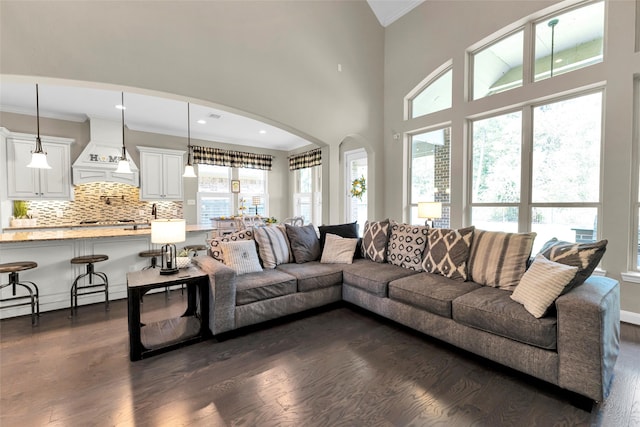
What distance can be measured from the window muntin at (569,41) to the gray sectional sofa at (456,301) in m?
2.39

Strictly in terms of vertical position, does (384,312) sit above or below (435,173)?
below

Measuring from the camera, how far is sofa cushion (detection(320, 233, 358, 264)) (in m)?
3.58

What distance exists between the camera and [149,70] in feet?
9.98

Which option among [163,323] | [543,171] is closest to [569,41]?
[543,171]

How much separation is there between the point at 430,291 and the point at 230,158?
621 cm

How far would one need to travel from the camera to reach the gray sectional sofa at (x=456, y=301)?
1.69m

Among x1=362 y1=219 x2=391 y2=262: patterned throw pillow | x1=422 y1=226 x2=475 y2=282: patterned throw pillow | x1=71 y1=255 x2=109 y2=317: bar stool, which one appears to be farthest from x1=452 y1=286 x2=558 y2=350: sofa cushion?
x1=71 y1=255 x2=109 y2=317: bar stool

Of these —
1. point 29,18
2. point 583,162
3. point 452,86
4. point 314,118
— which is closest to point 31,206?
point 29,18

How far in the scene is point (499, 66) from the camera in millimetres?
4004

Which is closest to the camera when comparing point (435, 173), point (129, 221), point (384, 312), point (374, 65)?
point (384, 312)

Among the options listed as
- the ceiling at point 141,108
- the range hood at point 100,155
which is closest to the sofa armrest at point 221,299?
the ceiling at point 141,108

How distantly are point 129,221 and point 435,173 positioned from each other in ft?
20.4

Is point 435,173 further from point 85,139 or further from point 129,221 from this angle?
point 85,139

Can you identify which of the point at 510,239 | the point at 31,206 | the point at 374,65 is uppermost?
the point at 374,65
